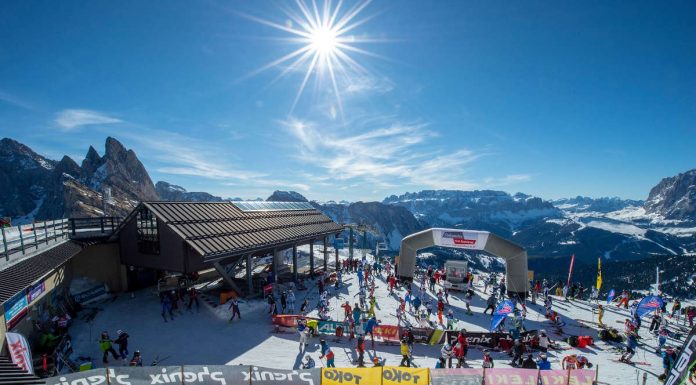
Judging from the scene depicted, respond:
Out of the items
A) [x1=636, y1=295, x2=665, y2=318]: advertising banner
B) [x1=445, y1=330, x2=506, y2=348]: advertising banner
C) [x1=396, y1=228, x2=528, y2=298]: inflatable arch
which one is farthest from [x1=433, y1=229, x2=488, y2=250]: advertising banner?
[x1=445, y1=330, x2=506, y2=348]: advertising banner

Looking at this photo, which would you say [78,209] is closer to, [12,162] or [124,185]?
[124,185]

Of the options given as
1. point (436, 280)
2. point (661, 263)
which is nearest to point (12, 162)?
point (436, 280)

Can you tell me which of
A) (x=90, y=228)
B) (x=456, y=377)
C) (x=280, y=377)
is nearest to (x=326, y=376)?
(x=280, y=377)

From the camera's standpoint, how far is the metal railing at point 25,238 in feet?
53.4

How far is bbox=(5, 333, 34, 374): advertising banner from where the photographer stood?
13183 millimetres

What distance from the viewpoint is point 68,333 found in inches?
758

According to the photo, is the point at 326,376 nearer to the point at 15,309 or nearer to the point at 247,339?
the point at 247,339

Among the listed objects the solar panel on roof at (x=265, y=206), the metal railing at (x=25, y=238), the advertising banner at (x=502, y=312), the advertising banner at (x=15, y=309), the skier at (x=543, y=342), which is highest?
the solar panel on roof at (x=265, y=206)

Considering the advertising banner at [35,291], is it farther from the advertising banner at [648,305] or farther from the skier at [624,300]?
the skier at [624,300]

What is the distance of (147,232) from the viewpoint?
2514 centimetres

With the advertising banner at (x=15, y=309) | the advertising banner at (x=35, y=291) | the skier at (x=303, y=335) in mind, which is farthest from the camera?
the skier at (x=303, y=335)

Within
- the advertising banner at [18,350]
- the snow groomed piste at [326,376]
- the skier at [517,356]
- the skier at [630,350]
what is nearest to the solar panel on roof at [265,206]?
the advertising banner at [18,350]

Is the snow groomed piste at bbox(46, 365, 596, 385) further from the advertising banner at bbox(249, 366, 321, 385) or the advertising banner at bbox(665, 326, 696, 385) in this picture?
the advertising banner at bbox(665, 326, 696, 385)

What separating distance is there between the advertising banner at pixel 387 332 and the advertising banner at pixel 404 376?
6.54 metres
